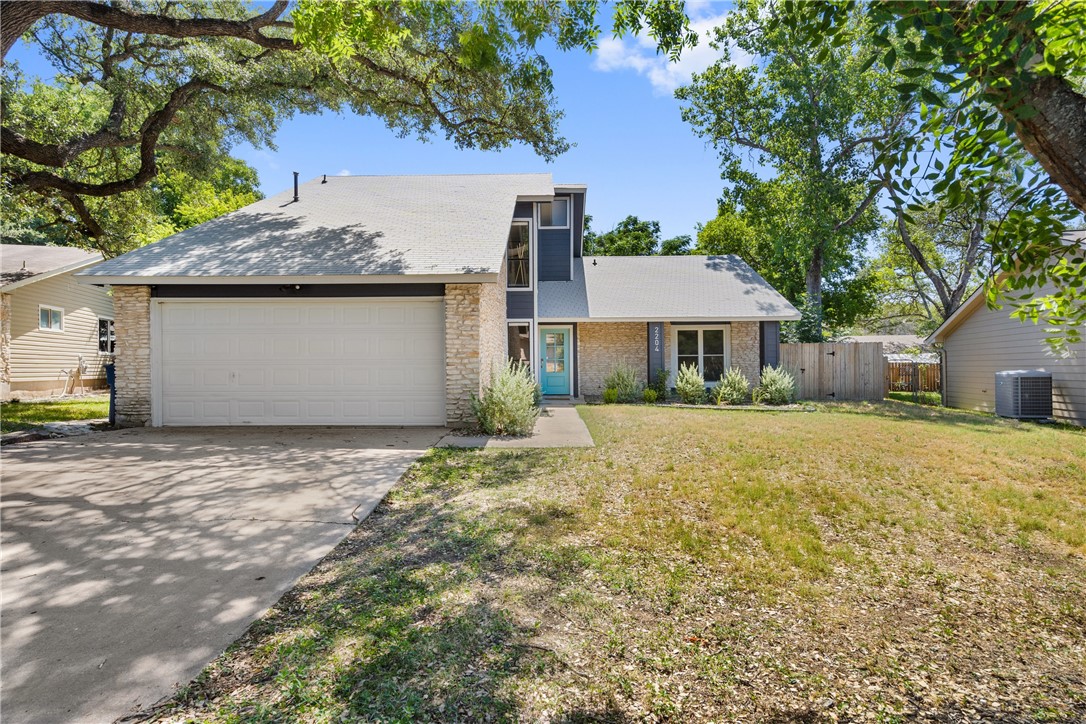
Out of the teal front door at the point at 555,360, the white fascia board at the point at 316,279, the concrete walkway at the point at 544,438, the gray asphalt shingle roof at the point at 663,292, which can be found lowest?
the concrete walkway at the point at 544,438

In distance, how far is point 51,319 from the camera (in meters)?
17.1

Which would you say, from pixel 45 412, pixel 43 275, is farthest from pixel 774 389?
pixel 43 275

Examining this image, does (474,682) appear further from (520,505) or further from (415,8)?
(415,8)

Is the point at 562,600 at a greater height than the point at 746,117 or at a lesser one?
lesser

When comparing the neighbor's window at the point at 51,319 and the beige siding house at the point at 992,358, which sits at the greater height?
the neighbor's window at the point at 51,319

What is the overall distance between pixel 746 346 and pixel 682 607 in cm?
1419

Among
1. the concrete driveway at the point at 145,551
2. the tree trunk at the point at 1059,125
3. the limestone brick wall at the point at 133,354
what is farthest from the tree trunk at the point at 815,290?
the limestone brick wall at the point at 133,354

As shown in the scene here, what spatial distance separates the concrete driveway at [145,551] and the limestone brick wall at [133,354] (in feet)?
6.17

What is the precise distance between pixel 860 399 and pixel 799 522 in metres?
14.9

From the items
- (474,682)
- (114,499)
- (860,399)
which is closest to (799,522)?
(474,682)

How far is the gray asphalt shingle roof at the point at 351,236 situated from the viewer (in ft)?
30.6

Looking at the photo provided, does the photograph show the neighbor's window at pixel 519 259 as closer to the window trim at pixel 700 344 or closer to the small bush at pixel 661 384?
the small bush at pixel 661 384

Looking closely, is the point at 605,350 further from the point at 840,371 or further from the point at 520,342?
the point at 840,371

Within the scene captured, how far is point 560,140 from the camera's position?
10719mm
